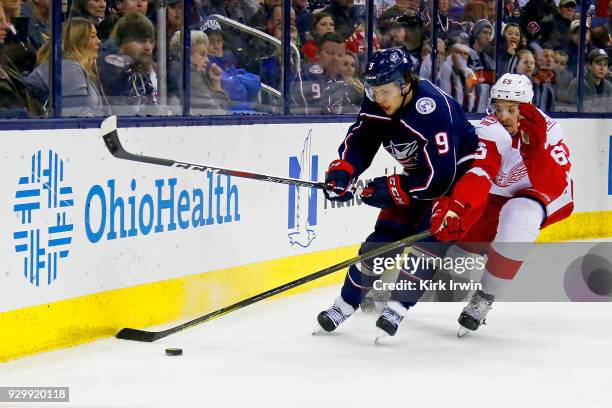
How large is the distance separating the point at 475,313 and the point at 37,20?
2.10 meters

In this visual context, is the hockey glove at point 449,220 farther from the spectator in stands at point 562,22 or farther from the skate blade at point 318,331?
the spectator in stands at point 562,22

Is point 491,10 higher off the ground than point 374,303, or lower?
higher

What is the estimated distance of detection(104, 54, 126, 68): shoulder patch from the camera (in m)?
5.16

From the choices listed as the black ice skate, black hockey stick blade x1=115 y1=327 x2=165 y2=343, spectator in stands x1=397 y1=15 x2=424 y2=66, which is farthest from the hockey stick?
spectator in stands x1=397 y1=15 x2=424 y2=66

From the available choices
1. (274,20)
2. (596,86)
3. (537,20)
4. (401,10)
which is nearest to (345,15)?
(401,10)

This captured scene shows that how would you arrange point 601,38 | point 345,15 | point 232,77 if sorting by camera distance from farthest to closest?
1. point 601,38
2. point 345,15
3. point 232,77

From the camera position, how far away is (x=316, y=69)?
22.3ft

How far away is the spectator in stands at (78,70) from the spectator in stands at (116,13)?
0.04m

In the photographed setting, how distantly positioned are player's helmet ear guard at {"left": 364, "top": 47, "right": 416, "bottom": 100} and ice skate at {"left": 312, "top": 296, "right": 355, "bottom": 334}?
0.94 metres

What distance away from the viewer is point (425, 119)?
4895 mm

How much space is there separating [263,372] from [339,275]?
7.86 ft

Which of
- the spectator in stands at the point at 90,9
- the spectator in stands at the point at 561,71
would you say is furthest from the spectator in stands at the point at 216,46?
the spectator in stands at the point at 561,71

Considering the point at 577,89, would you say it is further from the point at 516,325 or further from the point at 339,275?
the point at 516,325

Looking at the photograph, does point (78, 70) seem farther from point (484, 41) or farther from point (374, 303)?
point (484, 41)
